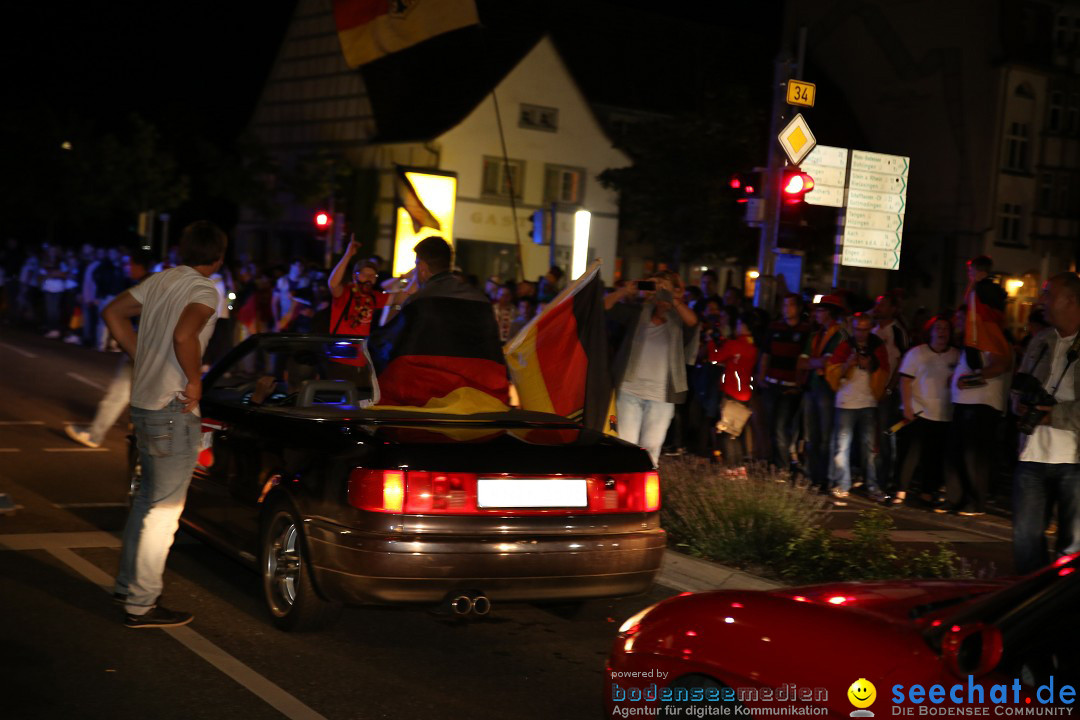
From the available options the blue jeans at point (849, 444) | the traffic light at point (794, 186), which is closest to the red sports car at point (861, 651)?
the blue jeans at point (849, 444)

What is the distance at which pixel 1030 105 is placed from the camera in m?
43.4

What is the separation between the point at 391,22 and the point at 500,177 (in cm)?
2928

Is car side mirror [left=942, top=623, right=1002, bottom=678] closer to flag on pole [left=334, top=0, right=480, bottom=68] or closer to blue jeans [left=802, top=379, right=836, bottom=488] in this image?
blue jeans [left=802, top=379, right=836, bottom=488]

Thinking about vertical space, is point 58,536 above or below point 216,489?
below

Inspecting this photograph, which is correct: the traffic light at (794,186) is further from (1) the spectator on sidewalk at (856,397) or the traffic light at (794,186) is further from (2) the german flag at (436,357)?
(2) the german flag at (436,357)

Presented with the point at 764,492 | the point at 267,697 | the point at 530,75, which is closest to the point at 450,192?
the point at 764,492

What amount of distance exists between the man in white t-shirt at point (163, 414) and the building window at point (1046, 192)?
4245cm

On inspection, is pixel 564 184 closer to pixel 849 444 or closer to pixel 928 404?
pixel 849 444

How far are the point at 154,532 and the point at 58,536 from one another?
7.78ft

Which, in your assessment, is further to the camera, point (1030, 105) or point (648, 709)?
point (1030, 105)

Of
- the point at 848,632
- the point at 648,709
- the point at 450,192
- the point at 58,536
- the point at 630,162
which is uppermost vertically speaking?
the point at 630,162

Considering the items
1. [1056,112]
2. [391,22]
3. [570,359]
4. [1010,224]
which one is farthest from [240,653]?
[1056,112]

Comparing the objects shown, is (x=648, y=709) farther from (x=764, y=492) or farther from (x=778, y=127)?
(x=778, y=127)

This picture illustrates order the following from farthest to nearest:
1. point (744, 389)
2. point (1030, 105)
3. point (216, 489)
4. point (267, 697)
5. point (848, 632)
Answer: point (1030, 105) < point (744, 389) < point (216, 489) < point (267, 697) < point (848, 632)
